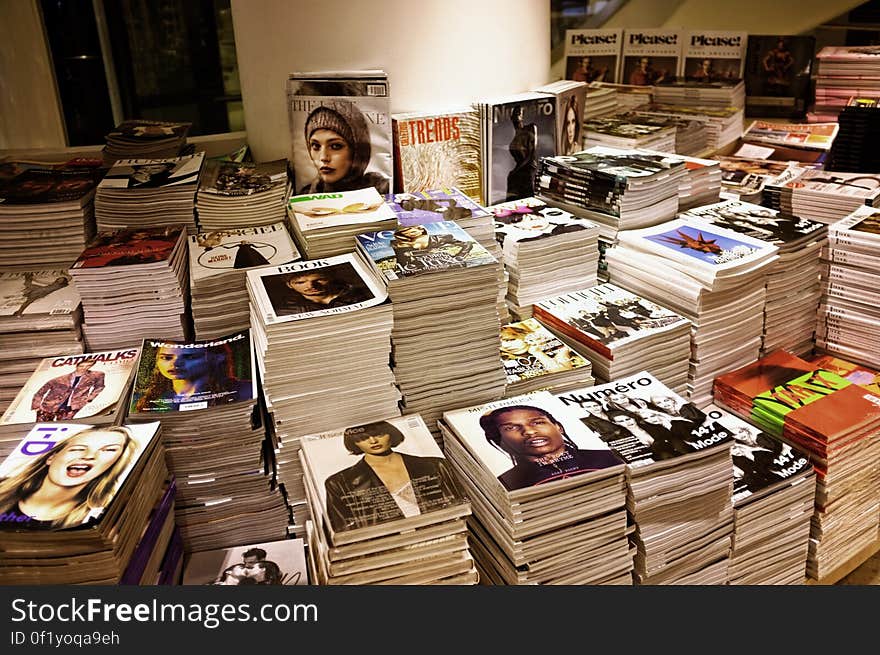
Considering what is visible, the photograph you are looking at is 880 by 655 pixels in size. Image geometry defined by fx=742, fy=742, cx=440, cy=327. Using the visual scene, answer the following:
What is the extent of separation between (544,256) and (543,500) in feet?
3.47

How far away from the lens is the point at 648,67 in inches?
173

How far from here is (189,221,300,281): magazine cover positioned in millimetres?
2068

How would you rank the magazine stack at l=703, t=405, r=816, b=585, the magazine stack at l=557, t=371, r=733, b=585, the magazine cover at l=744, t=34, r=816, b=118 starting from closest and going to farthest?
the magazine stack at l=557, t=371, r=733, b=585
the magazine stack at l=703, t=405, r=816, b=585
the magazine cover at l=744, t=34, r=816, b=118

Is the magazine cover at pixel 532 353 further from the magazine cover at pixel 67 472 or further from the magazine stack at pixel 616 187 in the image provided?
the magazine cover at pixel 67 472

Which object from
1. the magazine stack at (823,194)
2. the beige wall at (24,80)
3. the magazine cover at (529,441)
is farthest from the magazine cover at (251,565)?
the beige wall at (24,80)

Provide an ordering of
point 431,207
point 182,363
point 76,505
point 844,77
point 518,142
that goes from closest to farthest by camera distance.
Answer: point 76,505 < point 182,363 < point 431,207 < point 518,142 < point 844,77

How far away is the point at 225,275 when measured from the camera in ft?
6.63

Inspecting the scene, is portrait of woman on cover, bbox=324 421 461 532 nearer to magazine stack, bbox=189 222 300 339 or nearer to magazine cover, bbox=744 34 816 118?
magazine stack, bbox=189 222 300 339

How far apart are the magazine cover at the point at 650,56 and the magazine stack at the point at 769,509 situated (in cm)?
288

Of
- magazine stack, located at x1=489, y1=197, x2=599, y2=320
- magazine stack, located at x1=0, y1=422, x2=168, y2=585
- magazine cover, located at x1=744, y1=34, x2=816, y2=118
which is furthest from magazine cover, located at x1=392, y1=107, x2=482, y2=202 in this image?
magazine cover, located at x1=744, y1=34, x2=816, y2=118

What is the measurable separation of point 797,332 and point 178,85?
17.1 feet

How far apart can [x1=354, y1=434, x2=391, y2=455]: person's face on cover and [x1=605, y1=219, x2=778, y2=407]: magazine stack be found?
109cm

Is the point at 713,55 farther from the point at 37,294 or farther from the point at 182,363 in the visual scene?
the point at 37,294

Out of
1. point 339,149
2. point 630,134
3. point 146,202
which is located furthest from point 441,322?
point 630,134
